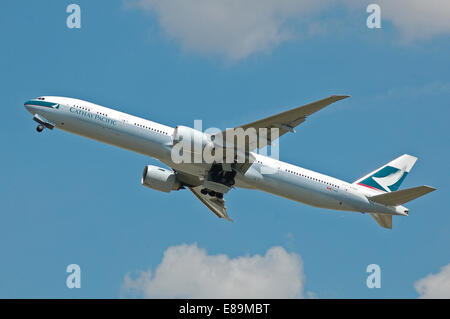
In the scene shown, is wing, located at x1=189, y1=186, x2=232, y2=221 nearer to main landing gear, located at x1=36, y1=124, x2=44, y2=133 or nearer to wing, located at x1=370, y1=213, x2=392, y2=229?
wing, located at x1=370, y1=213, x2=392, y2=229

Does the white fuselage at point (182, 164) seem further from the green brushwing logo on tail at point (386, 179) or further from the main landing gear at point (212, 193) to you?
the main landing gear at point (212, 193)

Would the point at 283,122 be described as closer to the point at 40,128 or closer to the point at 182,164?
the point at 182,164

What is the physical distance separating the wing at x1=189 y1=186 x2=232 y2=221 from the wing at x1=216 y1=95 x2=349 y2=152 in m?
8.57

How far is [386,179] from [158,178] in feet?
55.2

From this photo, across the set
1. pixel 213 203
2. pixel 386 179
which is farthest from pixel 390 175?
pixel 213 203

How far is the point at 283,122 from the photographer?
40.8 meters

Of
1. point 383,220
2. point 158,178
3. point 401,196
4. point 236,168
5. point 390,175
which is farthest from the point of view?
point 390,175

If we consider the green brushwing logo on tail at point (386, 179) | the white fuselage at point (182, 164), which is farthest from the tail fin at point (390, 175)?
the white fuselage at point (182, 164)

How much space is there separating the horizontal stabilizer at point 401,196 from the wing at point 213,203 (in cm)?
1151

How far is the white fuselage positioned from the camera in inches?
1670

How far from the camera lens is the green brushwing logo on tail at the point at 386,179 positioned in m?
48.4

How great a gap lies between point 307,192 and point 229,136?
6.91 m

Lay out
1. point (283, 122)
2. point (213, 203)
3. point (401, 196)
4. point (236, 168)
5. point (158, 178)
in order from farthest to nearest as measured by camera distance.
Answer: point (213, 203)
point (158, 178)
point (401, 196)
point (236, 168)
point (283, 122)
